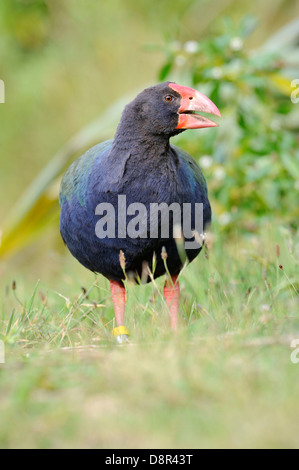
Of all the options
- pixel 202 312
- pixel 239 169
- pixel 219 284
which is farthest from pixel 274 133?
pixel 202 312

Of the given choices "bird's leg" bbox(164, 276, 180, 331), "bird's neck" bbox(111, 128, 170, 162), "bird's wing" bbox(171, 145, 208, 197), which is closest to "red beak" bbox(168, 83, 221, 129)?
"bird's neck" bbox(111, 128, 170, 162)

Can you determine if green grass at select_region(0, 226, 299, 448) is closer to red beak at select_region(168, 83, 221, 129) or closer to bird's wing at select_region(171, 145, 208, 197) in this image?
bird's wing at select_region(171, 145, 208, 197)

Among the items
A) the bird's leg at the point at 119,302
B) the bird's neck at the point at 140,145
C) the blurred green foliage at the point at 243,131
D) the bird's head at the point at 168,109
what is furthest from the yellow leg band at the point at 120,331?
the blurred green foliage at the point at 243,131

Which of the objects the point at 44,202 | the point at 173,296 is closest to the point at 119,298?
the point at 173,296

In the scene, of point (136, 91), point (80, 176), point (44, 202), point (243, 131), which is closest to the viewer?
point (80, 176)

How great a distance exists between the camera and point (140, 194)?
2.96m

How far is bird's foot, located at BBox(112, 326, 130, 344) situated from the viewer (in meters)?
2.65

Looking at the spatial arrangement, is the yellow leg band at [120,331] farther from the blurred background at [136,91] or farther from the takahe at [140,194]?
the blurred background at [136,91]

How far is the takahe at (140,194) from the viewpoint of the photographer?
2965 mm

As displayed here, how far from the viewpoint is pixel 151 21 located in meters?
7.59

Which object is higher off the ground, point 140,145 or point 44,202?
point 44,202

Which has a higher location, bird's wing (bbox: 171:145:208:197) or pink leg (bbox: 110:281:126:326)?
bird's wing (bbox: 171:145:208:197)

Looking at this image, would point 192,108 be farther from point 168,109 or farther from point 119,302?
point 119,302

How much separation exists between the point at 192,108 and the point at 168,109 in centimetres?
11
